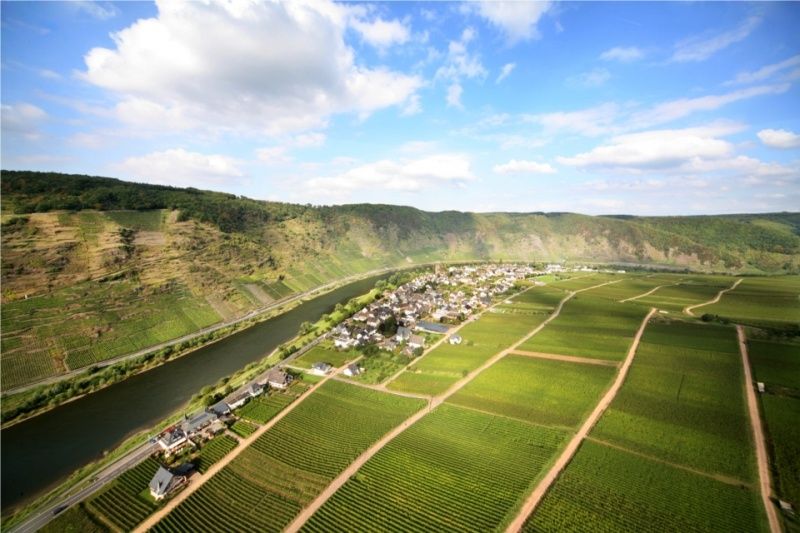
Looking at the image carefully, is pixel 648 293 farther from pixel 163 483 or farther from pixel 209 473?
pixel 163 483

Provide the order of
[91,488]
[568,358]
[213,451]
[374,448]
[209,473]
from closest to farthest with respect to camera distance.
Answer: [91,488]
[209,473]
[374,448]
[213,451]
[568,358]

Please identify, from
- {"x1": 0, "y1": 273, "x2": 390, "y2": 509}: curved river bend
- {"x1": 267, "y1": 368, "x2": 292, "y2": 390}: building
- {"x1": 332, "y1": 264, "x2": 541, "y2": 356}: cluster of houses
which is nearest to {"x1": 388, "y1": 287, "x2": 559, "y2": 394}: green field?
{"x1": 332, "y1": 264, "x2": 541, "y2": 356}: cluster of houses

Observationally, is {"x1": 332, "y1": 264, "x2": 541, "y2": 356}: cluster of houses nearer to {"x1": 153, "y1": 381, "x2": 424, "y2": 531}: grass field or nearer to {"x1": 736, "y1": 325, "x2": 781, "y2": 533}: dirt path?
{"x1": 153, "y1": 381, "x2": 424, "y2": 531}: grass field

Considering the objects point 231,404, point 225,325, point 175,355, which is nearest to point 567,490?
point 231,404

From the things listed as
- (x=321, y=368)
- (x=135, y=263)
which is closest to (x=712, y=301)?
(x=321, y=368)

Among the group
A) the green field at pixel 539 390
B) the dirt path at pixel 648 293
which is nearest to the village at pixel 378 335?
the green field at pixel 539 390

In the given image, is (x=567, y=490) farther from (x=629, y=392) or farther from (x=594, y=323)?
(x=594, y=323)
